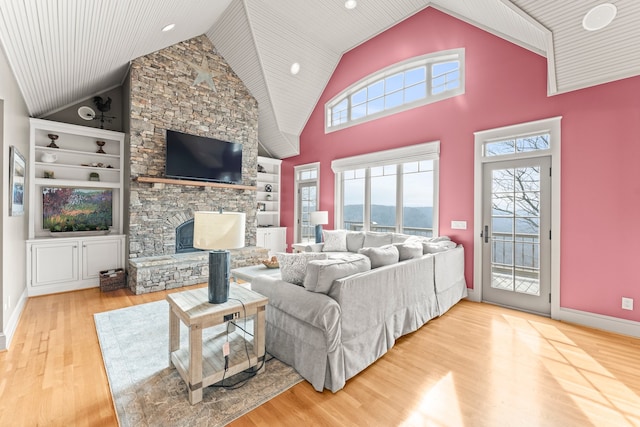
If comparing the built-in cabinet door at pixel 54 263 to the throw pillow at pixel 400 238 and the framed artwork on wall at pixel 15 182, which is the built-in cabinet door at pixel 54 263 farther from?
the throw pillow at pixel 400 238

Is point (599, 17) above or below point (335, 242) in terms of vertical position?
above

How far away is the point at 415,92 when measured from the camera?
4910 mm

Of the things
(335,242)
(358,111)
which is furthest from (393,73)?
(335,242)

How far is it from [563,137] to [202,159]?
5579 mm

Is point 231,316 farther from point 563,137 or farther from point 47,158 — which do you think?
point 47,158

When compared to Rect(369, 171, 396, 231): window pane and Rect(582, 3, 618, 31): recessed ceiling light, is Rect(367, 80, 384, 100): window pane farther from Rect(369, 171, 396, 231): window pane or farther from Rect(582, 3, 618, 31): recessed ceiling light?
Rect(582, 3, 618, 31): recessed ceiling light

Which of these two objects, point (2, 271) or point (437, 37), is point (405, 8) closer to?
point (437, 37)

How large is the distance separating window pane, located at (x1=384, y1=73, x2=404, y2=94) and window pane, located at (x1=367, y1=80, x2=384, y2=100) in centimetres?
9

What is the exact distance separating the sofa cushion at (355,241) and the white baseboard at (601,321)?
2.89 m

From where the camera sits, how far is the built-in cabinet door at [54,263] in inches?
161


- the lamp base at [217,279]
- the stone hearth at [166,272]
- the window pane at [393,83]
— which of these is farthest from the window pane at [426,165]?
the stone hearth at [166,272]

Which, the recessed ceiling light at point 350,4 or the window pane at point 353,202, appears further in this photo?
the window pane at point 353,202

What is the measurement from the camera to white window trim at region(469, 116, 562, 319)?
3.47m

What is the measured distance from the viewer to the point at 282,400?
1.96 meters
